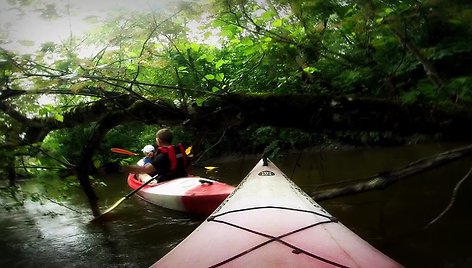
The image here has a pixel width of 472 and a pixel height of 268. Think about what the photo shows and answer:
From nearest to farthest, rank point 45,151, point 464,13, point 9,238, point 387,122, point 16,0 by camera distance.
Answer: point 464,13 < point 16,0 < point 45,151 < point 387,122 < point 9,238

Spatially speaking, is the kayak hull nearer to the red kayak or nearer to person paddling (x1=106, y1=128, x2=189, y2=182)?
the red kayak

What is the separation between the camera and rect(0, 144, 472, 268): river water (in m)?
3.79

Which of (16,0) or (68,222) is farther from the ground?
(16,0)

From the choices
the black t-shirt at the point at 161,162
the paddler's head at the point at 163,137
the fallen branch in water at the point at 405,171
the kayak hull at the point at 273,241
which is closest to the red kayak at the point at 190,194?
the black t-shirt at the point at 161,162

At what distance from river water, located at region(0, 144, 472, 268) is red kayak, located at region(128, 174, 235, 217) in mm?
209

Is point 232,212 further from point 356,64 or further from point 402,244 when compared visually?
point 356,64

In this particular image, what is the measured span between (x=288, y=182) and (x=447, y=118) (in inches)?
74.7

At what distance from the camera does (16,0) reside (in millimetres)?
3197

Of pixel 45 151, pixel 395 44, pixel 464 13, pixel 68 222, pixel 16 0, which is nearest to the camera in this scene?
pixel 464 13

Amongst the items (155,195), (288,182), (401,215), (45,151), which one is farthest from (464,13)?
(155,195)

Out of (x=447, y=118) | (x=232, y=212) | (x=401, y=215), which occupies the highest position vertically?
(x=447, y=118)

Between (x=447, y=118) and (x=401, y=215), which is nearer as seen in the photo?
(x=447, y=118)

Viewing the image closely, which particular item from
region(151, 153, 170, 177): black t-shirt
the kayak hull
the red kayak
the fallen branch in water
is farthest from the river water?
the kayak hull

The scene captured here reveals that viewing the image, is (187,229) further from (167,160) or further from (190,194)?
(167,160)
